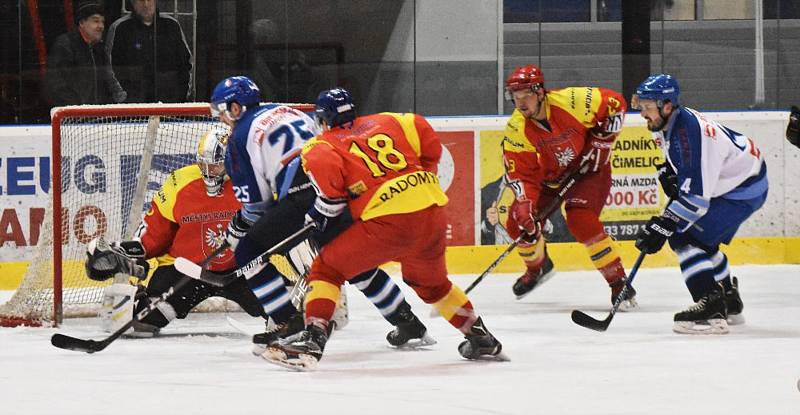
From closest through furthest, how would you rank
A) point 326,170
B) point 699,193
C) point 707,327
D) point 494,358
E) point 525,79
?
point 326,170 < point 494,358 < point 699,193 < point 707,327 < point 525,79

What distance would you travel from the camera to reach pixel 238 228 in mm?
4773

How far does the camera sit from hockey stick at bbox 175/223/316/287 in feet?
15.1

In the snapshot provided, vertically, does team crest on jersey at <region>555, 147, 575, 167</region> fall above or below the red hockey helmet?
below

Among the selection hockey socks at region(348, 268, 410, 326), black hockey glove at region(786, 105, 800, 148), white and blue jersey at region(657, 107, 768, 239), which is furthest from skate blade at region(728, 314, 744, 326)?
hockey socks at region(348, 268, 410, 326)

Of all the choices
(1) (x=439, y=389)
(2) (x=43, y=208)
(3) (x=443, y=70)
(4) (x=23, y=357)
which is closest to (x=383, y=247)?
(1) (x=439, y=389)

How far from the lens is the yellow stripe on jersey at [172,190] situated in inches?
211

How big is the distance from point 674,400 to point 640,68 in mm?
4467

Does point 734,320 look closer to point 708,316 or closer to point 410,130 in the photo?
point 708,316

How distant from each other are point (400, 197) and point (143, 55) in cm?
359

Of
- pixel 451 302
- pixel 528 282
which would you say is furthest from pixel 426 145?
pixel 528 282

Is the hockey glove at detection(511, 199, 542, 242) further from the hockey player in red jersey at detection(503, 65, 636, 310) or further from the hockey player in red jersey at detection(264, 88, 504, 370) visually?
the hockey player in red jersey at detection(264, 88, 504, 370)

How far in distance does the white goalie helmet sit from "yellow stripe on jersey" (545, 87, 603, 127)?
1.50 metres

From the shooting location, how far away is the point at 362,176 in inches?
170

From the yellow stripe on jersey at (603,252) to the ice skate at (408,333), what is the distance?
1.30 meters
